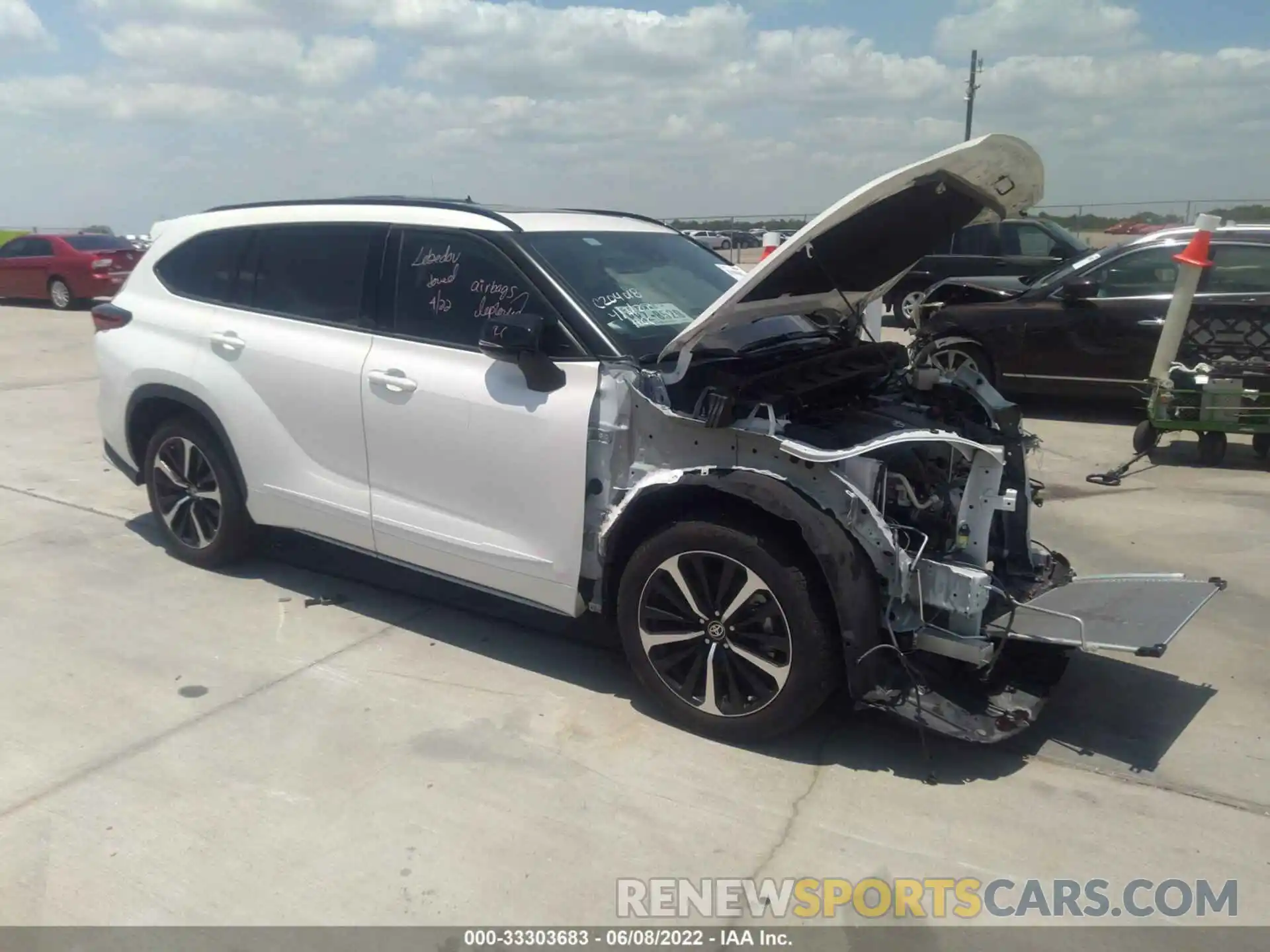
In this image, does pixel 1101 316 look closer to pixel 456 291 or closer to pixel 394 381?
pixel 456 291

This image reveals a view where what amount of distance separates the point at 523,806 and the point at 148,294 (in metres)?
3.73

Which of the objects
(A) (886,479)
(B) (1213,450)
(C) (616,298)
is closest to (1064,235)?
(B) (1213,450)

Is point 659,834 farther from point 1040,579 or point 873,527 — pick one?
point 1040,579

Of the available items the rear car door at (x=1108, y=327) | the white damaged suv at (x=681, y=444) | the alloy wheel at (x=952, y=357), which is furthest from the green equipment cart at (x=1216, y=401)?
the white damaged suv at (x=681, y=444)

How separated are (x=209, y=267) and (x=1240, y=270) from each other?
799 centimetres

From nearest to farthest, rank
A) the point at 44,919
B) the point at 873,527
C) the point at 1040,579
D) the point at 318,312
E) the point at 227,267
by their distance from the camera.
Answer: the point at 44,919, the point at 873,527, the point at 1040,579, the point at 318,312, the point at 227,267

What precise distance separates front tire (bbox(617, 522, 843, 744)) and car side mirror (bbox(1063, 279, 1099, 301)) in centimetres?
693

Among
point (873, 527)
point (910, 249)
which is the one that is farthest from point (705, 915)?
point (910, 249)

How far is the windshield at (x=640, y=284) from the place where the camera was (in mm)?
4234

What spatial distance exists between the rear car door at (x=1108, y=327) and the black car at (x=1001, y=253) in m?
4.61

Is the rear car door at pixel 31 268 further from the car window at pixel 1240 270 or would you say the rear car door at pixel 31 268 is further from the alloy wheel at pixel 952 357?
the car window at pixel 1240 270

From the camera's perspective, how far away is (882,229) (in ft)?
13.4

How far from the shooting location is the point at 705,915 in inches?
119

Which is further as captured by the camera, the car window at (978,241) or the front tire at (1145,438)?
the car window at (978,241)
